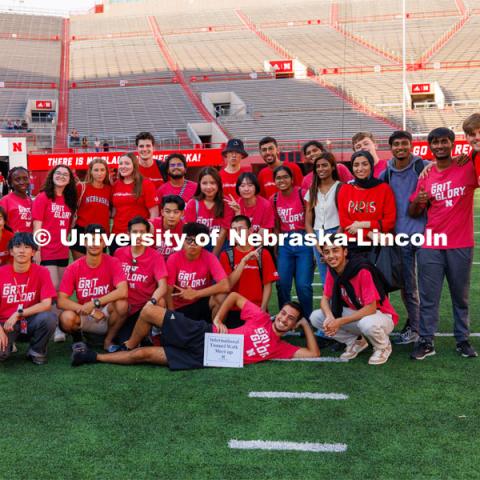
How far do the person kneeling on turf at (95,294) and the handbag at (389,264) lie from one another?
2052mm

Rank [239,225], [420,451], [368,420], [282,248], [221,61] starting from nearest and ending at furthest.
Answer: [420,451] → [368,420] → [239,225] → [282,248] → [221,61]

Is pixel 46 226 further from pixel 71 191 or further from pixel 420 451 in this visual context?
pixel 420 451

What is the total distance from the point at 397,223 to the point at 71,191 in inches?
116

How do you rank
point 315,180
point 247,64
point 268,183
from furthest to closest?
1. point 247,64
2. point 268,183
3. point 315,180

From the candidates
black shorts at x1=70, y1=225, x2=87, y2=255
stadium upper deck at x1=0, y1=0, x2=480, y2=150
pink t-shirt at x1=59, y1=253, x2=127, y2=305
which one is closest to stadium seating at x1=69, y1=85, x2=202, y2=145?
stadium upper deck at x1=0, y1=0, x2=480, y2=150

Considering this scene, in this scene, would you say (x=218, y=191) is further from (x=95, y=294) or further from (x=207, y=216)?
(x=95, y=294)

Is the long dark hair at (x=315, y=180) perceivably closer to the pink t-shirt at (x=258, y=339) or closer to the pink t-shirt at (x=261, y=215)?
the pink t-shirt at (x=261, y=215)

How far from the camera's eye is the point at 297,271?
5.48m

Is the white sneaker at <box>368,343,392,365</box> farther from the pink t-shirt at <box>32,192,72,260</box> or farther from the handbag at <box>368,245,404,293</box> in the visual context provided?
the pink t-shirt at <box>32,192,72,260</box>

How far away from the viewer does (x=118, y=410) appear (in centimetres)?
388

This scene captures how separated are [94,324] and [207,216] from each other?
4.53 feet

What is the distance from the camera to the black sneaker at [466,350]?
4754 millimetres

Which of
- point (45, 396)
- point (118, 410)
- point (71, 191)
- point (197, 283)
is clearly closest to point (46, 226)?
point (71, 191)

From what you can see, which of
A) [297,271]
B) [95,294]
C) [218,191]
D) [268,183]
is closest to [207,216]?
[218,191]
